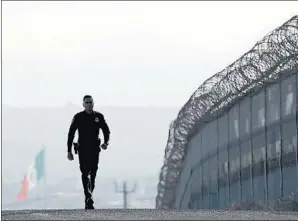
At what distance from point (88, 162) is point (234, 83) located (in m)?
17.9

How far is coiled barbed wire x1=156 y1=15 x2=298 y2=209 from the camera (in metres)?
31.3

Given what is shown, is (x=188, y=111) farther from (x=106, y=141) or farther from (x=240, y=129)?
(x=106, y=141)

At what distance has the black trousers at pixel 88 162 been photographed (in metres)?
19.9

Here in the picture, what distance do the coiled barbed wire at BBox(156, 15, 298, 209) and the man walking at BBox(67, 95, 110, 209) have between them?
431 inches

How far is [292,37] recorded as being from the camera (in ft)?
99.5

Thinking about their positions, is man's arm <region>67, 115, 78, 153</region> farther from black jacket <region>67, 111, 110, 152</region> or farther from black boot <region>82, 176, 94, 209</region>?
black boot <region>82, 176, 94, 209</region>

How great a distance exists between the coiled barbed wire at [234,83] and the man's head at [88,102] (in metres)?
11.2

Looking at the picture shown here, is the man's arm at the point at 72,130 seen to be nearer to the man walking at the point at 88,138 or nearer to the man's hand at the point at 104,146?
the man walking at the point at 88,138

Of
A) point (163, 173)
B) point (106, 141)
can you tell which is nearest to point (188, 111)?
point (163, 173)

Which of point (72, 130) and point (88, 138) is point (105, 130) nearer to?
point (88, 138)

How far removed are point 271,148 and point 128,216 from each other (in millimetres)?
19478

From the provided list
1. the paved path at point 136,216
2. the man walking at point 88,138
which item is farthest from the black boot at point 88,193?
the paved path at point 136,216

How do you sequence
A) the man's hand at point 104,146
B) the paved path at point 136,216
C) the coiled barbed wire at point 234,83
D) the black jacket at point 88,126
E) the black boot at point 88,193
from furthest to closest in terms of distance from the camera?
1. the coiled barbed wire at point 234,83
2. the black boot at point 88,193
3. the man's hand at point 104,146
4. the black jacket at point 88,126
5. the paved path at point 136,216

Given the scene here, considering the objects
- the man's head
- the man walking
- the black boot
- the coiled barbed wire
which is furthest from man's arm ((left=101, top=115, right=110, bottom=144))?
the coiled barbed wire
